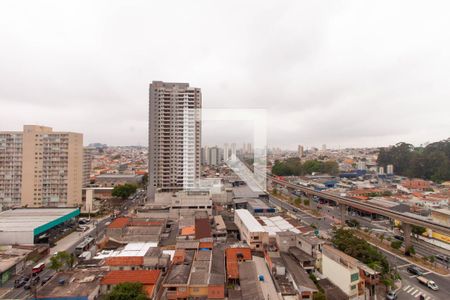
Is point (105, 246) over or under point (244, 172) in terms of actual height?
under

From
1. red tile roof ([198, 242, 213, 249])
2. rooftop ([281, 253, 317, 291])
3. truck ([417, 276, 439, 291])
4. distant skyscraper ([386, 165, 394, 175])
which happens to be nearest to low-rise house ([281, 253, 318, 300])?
rooftop ([281, 253, 317, 291])

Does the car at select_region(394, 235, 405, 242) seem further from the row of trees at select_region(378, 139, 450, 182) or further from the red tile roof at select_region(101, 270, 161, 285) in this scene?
the row of trees at select_region(378, 139, 450, 182)

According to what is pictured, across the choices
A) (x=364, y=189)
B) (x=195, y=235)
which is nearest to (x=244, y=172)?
(x=364, y=189)

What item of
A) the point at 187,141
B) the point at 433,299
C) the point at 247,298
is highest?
the point at 187,141

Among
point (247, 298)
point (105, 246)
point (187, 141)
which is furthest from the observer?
point (187, 141)

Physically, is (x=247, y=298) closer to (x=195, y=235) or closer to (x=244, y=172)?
(x=195, y=235)

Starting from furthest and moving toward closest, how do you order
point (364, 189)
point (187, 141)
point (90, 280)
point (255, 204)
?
point (364, 189), point (187, 141), point (255, 204), point (90, 280)
